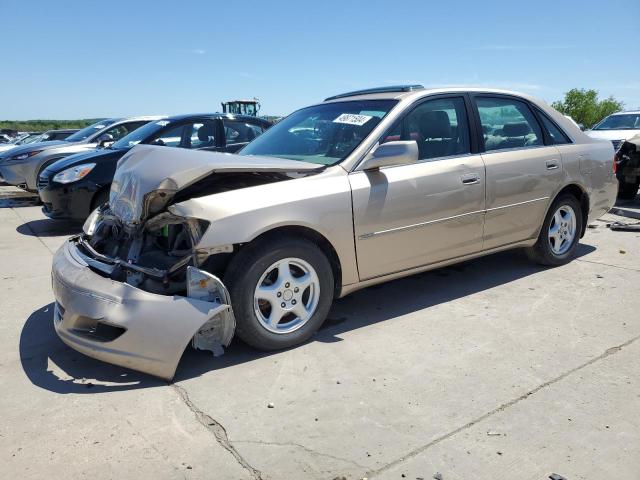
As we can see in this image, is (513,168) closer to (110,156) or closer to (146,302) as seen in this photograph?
(146,302)

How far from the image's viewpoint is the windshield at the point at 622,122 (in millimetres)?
12191

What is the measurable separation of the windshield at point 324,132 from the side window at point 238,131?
3374 millimetres

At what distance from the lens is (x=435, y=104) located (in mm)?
4227

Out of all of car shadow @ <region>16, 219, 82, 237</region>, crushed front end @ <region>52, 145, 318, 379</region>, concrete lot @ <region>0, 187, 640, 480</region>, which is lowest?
concrete lot @ <region>0, 187, 640, 480</region>

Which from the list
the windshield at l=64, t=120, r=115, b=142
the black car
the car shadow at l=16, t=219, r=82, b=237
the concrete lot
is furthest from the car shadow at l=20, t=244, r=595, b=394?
the windshield at l=64, t=120, r=115, b=142

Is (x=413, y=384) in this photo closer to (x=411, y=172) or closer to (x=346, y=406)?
(x=346, y=406)

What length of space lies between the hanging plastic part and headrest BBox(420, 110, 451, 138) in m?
2.08

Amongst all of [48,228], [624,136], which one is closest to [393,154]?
[48,228]

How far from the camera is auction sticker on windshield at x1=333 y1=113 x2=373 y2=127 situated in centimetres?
400

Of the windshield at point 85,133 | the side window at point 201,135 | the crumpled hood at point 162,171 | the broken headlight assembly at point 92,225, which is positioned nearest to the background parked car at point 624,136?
the side window at point 201,135

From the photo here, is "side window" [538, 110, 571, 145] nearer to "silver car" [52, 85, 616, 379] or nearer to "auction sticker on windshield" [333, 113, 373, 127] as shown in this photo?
"silver car" [52, 85, 616, 379]

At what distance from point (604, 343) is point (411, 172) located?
1.73m

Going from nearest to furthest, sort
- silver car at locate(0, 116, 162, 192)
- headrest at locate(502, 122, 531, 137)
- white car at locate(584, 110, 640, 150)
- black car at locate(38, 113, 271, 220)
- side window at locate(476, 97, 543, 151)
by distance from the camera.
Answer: side window at locate(476, 97, 543, 151)
headrest at locate(502, 122, 531, 137)
black car at locate(38, 113, 271, 220)
silver car at locate(0, 116, 162, 192)
white car at locate(584, 110, 640, 150)

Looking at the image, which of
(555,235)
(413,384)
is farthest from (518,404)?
(555,235)
